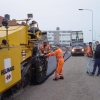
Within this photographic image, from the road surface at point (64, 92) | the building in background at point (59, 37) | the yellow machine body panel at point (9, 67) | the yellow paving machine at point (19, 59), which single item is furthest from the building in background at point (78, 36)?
the yellow machine body panel at point (9, 67)

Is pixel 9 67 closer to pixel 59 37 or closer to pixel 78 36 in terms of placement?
pixel 78 36

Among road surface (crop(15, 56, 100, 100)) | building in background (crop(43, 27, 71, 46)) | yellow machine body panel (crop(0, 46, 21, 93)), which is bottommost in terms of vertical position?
road surface (crop(15, 56, 100, 100))

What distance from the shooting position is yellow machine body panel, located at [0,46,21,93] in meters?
4.87

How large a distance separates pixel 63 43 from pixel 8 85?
45.8 m

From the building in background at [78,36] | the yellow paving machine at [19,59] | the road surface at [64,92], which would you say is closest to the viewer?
the yellow paving machine at [19,59]

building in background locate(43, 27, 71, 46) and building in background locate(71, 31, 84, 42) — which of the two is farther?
building in background locate(43, 27, 71, 46)

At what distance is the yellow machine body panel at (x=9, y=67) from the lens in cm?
487

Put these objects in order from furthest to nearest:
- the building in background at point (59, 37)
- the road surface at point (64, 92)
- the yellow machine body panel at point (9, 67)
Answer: the building in background at point (59, 37) → the road surface at point (64, 92) → the yellow machine body panel at point (9, 67)

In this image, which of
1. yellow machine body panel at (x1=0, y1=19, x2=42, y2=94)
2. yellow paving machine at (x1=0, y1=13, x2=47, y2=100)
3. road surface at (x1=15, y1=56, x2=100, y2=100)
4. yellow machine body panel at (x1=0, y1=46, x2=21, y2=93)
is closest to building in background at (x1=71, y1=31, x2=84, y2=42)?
yellow paving machine at (x1=0, y1=13, x2=47, y2=100)

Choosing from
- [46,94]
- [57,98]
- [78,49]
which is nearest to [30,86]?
[46,94]

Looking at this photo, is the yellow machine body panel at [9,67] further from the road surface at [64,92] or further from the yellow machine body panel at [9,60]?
the road surface at [64,92]

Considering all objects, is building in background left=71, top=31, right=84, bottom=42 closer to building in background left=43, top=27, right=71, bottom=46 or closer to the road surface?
building in background left=43, top=27, right=71, bottom=46

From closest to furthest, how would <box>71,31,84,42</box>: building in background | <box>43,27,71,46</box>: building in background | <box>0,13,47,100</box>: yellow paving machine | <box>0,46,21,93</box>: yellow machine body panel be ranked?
<box>0,46,21,93</box>: yellow machine body panel → <box>0,13,47,100</box>: yellow paving machine → <box>71,31,84,42</box>: building in background → <box>43,27,71,46</box>: building in background

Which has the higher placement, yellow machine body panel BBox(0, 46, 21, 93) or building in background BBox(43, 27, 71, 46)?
building in background BBox(43, 27, 71, 46)
